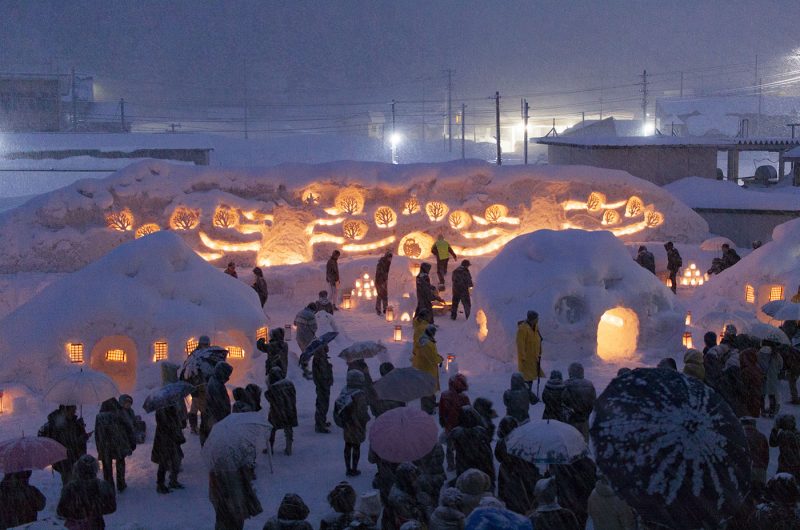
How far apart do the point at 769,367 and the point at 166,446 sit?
8.08 metres

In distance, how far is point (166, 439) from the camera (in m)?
10.1

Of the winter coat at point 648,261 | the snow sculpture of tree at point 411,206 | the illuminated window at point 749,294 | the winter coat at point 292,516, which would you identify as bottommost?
the winter coat at point 292,516

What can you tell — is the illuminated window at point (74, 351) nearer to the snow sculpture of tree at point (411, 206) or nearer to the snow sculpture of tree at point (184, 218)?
the snow sculpture of tree at point (184, 218)

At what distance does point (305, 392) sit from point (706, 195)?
1712 cm

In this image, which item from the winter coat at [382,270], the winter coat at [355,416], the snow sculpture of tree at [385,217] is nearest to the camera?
the winter coat at [355,416]

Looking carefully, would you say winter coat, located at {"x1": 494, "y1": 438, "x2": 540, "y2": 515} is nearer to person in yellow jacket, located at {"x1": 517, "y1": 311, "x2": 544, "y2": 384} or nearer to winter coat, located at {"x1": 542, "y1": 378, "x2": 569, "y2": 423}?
winter coat, located at {"x1": 542, "y1": 378, "x2": 569, "y2": 423}

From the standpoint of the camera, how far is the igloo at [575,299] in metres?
15.4

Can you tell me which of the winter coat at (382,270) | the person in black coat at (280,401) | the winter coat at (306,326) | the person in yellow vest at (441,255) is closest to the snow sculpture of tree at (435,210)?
the person in yellow vest at (441,255)

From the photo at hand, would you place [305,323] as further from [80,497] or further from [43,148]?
[43,148]

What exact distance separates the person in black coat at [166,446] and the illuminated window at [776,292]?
1220 centimetres

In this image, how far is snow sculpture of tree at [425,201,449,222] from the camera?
23.6m

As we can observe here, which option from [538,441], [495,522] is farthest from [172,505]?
[495,522]

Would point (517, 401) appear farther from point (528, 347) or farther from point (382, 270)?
point (382, 270)

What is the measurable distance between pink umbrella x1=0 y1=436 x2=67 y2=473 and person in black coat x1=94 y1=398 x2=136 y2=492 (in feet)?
Result: 5.92
